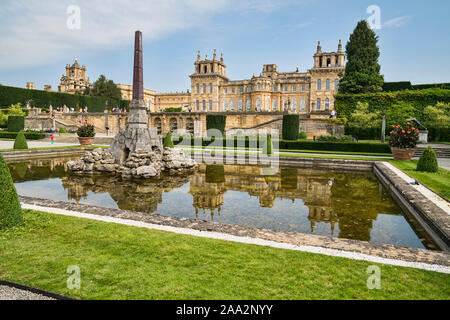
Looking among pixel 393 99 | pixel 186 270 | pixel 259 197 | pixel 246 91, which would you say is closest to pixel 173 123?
pixel 246 91

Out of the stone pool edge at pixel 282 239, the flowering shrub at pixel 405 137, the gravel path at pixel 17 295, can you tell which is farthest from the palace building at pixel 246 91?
the gravel path at pixel 17 295

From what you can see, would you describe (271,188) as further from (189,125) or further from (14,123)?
(14,123)

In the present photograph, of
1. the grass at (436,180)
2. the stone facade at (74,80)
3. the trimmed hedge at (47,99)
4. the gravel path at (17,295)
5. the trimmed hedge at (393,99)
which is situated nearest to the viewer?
the gravel path at (17,295)

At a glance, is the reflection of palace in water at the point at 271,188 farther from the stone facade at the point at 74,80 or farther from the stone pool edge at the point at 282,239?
the stone facade at the point at 74,80

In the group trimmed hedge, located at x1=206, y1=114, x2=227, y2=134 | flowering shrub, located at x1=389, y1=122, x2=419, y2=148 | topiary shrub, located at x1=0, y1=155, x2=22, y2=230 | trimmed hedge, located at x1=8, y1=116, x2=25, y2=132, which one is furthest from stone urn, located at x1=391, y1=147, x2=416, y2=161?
trimmed hedge, located at x1=8, y1=116, x2=25, y2=132

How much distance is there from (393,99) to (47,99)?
54940 millimetres

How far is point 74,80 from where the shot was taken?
3000 inches

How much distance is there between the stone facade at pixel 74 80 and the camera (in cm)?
7588

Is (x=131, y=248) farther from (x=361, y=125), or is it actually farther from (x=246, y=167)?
(x=361, y=125)

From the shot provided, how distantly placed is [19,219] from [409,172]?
43.9 feet

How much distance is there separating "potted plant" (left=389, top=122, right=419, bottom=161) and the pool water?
417 cm

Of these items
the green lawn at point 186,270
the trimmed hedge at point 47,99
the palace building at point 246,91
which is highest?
the palace building at point 246,91

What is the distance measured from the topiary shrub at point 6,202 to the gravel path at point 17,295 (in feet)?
7.00

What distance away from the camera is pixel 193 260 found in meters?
4.03
